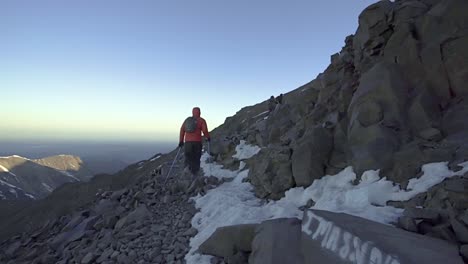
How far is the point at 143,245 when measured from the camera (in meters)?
12.3

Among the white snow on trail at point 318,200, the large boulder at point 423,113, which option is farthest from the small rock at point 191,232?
the large boulder at point 423,113

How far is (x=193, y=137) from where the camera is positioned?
19.0 metres

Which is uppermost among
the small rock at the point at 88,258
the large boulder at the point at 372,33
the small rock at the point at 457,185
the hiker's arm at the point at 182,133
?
the large boulder at the point at 372,33

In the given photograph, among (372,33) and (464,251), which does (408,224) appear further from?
(372,33)

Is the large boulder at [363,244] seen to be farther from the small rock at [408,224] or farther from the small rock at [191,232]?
the small rock at [191,232]

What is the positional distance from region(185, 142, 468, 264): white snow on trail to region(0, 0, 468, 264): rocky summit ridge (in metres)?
0.34

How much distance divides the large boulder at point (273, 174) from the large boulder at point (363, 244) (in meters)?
6.37

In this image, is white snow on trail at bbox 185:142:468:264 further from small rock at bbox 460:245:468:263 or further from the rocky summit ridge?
small rock at bbox 460:245:468:263

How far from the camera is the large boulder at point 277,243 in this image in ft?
26.0

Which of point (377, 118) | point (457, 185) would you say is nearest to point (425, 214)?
point (457, 185)

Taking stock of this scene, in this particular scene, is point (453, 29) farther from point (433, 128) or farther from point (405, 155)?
point (405, 155)

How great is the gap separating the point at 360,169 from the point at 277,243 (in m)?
5.08

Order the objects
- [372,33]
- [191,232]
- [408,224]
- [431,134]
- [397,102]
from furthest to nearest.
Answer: [372,33], [397,102], [191,232], [431,134], [408,224]

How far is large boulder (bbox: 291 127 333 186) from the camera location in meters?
13.5
